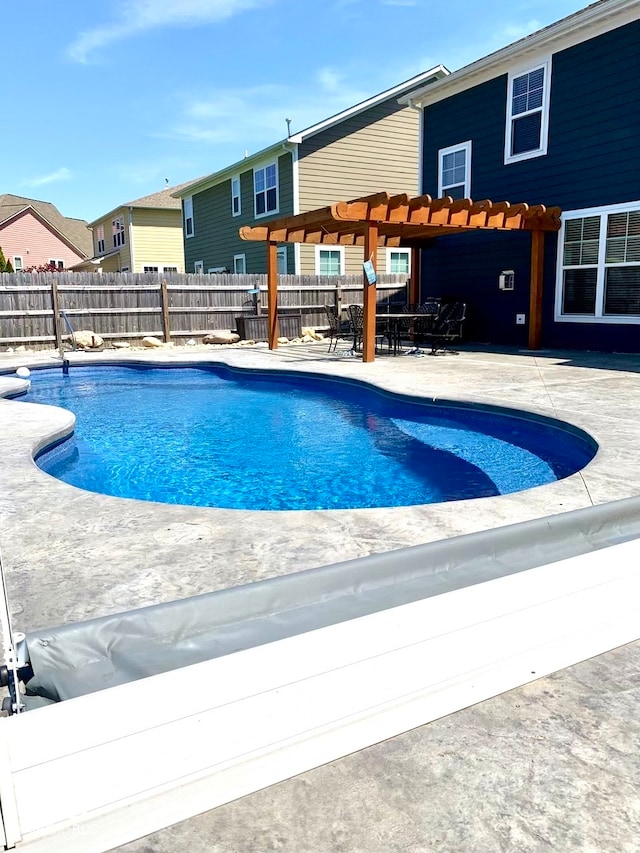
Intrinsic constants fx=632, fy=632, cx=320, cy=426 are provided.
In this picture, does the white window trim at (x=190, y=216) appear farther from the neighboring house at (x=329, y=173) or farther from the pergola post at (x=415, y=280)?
the pergola post at (x=415, y=280)

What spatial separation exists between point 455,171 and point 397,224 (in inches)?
154

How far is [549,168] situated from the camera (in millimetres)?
10969

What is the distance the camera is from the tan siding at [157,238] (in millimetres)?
25047

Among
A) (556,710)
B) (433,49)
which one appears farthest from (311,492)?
(433,49)

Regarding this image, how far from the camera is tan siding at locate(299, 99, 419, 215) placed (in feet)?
54.5

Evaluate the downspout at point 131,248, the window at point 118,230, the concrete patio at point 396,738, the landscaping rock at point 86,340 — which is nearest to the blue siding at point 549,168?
the concrete patio at point 396,738

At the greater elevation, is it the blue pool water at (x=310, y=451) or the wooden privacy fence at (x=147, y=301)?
the wooden privacy fence at (x=147, y=301)

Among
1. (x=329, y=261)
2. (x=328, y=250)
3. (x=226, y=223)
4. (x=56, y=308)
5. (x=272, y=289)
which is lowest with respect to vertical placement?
(x=56, y=308)

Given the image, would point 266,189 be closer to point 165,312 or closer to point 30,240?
point 165,312

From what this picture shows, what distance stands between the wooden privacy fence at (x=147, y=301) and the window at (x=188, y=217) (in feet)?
27.7

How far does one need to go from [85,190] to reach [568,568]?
3949cm

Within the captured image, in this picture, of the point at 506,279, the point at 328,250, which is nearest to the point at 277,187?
the point at 328,250

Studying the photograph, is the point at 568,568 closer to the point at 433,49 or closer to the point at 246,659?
the point at 246,659

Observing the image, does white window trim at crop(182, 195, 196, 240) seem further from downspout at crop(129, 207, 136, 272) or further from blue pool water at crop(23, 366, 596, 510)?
blue pool water at crop(23, 366, 596, 510)
